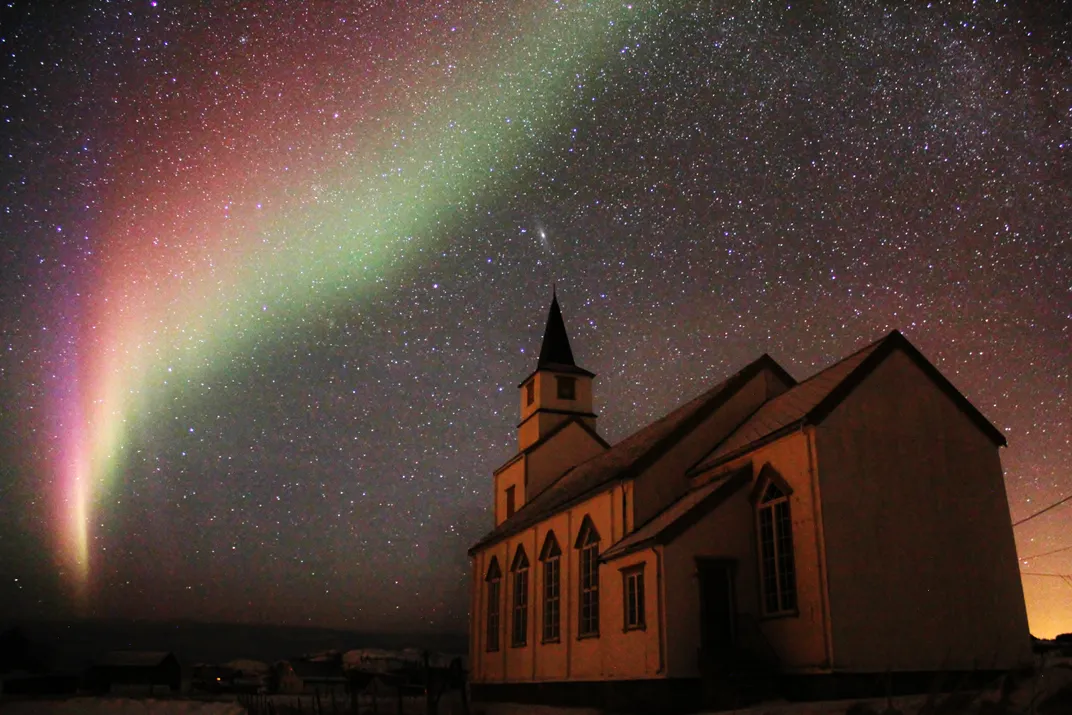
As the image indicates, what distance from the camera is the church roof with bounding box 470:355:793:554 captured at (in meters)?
25.2

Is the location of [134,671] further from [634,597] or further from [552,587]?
[634,597]

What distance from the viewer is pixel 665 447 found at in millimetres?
25109

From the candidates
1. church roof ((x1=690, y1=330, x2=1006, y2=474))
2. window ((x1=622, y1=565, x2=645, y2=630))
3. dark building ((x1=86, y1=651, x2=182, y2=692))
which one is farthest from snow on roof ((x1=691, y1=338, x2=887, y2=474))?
dark building ((x1=86, y1=651, x2=182, y2=692))

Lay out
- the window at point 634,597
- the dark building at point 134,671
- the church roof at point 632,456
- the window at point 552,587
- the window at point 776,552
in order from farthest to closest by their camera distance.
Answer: the dark building at point 134,671
the window at point 552,587
the church roof at point 632,456
the window at point 634,597
the window at point 776,552

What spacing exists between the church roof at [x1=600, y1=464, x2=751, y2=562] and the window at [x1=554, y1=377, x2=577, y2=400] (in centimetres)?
A: 1919

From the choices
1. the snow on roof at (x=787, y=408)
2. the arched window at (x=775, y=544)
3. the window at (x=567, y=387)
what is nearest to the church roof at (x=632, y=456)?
the snow on roof at (x=787, y=408)

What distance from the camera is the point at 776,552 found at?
21000mm

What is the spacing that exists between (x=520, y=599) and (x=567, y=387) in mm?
13259

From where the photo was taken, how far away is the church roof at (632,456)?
990 inches

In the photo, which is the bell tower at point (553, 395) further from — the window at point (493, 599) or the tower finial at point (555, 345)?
the window at point (493, 599)

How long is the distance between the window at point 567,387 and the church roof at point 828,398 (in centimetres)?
1867

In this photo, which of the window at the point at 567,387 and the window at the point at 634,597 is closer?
the window at the point at 634,597

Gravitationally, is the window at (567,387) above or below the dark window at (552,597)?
above

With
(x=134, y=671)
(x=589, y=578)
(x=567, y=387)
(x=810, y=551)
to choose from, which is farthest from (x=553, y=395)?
(x=134, y=671)
